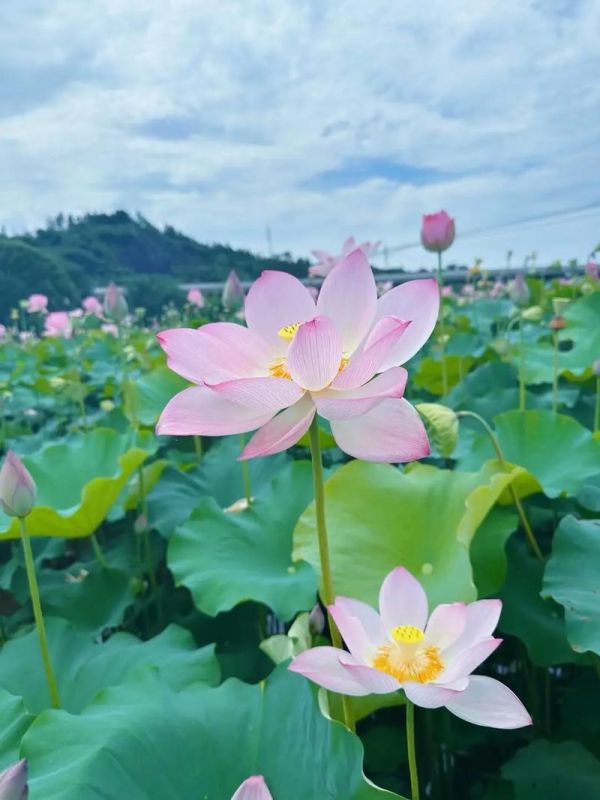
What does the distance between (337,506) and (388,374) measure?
418 mm

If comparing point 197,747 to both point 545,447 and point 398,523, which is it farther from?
point 545,447

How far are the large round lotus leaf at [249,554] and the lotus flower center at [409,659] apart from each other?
280mm

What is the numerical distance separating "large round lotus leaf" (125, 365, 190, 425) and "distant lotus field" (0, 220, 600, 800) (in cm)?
2

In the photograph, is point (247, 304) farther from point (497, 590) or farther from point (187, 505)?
point (187, 505)

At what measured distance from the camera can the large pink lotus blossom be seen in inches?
17.9

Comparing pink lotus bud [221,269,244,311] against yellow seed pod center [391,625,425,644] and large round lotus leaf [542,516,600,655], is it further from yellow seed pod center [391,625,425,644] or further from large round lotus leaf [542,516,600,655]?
yellow seed pod center [391,625,425,644]

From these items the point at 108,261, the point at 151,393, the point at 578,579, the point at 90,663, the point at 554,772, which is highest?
the point at 108,261

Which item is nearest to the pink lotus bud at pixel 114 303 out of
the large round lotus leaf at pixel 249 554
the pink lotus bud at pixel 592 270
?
the large round lotus leaf at pixel 249 554

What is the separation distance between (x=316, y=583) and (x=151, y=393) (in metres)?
1.01

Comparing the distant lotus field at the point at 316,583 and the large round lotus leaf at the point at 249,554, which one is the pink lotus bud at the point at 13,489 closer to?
the distant lotus field at the point at 316,583

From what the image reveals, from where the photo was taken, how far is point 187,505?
4.26 ft

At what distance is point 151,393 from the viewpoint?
5.74 feet

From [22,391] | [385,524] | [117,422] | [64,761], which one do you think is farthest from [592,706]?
[22,391]

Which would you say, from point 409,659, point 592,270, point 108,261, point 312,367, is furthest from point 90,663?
point 108,261
